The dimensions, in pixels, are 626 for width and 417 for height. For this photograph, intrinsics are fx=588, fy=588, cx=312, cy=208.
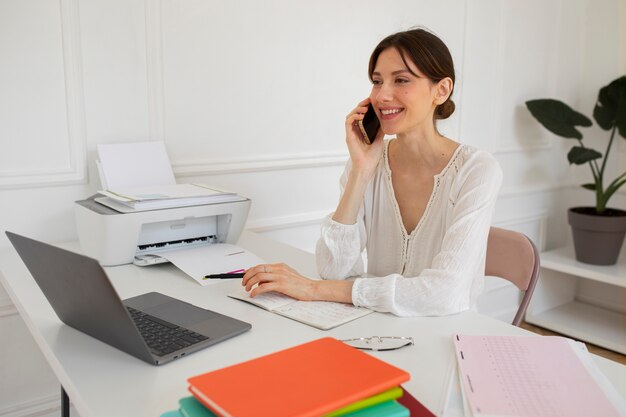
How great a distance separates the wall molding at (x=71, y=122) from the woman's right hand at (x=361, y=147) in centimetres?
86

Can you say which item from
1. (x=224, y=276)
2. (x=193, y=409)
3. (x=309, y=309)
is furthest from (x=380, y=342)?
(x=224, y=276)

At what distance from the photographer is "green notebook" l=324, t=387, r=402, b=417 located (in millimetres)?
762

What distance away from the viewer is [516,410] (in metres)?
0.86

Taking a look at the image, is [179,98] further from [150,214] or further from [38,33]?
[150,214]

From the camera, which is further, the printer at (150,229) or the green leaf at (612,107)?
the green leaf at (612,107)

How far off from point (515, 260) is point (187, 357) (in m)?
1.08

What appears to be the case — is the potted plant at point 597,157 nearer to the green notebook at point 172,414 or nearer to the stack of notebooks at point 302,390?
the stack of notebooks at point 302,390

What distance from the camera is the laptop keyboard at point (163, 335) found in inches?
42.2

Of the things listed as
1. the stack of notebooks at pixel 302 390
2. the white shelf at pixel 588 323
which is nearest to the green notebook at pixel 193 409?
the stack of notebooks at pixel 302 390

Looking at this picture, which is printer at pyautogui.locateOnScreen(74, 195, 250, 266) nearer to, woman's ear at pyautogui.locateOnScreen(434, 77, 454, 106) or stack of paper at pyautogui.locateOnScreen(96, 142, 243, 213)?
stack of paper at pyautogui.locateOnScreen(96, 142, 243, 213)

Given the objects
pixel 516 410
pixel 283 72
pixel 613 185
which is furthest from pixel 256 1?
pixel 613 185

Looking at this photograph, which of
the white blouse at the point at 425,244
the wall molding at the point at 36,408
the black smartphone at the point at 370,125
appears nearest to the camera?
the white blouse at the point at 425,244

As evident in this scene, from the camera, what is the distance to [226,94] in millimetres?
2201

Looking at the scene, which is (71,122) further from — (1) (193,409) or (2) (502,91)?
(2) (502,91)
